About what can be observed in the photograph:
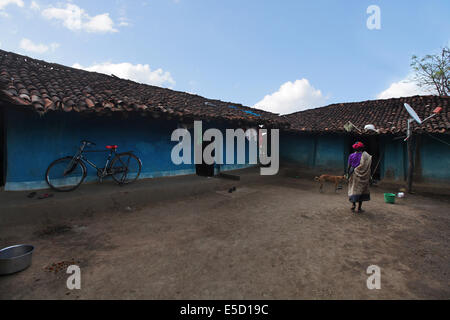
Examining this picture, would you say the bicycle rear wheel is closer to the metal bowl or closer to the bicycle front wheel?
the bicycle front wheel

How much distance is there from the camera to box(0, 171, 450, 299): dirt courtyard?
99.7 inches

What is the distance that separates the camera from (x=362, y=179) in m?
5.51

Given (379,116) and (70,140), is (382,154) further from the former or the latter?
(70,140)

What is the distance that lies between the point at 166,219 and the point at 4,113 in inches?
175

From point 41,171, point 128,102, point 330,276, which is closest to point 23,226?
point 41,171

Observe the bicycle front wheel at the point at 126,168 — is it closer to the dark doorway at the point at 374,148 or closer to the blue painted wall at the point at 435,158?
the dark doorway at the point at 374,148

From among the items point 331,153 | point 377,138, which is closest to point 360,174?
point 331,153

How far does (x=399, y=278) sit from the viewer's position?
A: 279cm

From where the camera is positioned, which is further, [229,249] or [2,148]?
[2,148]

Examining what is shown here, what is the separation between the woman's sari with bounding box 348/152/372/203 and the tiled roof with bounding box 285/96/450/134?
472 centimetres

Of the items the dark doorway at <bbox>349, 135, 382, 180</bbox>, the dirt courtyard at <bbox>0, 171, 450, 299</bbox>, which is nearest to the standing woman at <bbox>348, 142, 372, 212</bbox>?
the dirt courtyard at <bbox>0, 171, 450, 299</bbox>

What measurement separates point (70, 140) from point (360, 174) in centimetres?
766

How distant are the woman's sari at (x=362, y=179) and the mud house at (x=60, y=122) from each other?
473cm
